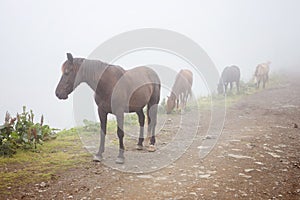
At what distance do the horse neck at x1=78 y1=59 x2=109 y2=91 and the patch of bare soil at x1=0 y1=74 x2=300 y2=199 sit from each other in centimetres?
158

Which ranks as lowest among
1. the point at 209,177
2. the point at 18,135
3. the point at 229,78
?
the point at 209,177

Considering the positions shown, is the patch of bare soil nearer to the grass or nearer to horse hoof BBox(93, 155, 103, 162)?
horse hoof BBox(93, 155, 103, 162)

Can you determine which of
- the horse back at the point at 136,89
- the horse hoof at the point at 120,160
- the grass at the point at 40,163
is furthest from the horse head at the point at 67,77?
the horse hoof at the point at 120,160

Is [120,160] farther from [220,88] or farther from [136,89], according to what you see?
[220,88]

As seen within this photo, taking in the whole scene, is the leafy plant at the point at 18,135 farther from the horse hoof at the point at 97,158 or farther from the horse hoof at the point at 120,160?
the horse hoof at the point at 120,160

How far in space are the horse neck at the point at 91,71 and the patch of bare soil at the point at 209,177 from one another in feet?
5.19

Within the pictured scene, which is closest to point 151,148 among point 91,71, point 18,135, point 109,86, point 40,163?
point 109,86

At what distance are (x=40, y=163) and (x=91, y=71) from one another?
76.0 inches

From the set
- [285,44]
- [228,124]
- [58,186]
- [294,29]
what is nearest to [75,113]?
[58,186]

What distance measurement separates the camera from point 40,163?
4629mm

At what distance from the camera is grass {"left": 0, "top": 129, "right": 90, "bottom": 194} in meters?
3.93

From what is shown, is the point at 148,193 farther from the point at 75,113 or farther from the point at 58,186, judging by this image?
the point at 75,113

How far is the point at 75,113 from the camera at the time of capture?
5.72 metres

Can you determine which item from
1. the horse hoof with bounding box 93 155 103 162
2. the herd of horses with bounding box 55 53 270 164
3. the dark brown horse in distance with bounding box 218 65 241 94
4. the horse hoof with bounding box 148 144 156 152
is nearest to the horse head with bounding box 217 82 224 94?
the dark brown horse in distance with bounding box 218 65 241 94
